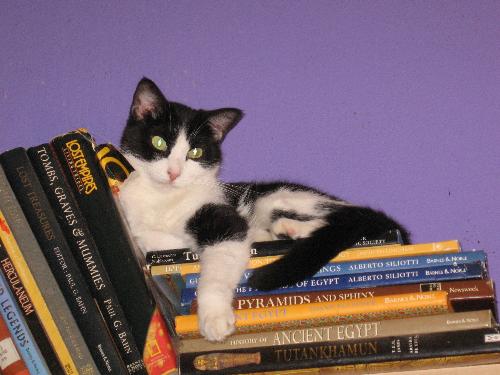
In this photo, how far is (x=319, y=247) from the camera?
2.90 feet

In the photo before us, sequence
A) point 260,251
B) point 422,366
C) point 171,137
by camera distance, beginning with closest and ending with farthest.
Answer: point 422,366
point 260,251
point 171,137

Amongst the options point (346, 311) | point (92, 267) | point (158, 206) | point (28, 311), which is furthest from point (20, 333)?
point (346, 311)

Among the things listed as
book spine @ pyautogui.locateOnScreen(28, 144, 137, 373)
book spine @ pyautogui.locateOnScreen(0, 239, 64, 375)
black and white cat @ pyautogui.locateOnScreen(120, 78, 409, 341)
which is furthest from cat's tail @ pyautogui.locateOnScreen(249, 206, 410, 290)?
book spine @ pyautogui.locateOnScreen(0, 239, 64, 375)

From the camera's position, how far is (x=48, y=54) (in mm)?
1369

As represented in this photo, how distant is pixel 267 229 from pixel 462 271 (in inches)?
17.2

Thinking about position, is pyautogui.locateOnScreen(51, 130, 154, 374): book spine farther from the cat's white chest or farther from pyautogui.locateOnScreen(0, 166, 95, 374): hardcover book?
the cat's white chest

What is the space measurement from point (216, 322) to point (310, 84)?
30.2 inches

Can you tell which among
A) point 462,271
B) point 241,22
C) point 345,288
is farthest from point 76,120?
point 462,271

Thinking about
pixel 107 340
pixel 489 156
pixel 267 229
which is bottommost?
pixel 107 340

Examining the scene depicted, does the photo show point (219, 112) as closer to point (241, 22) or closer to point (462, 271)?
point (241, 22)

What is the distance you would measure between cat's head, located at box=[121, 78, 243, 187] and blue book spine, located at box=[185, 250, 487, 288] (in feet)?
1.16

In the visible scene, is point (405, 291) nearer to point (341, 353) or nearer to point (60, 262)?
point (341, 353)

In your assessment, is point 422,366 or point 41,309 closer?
point 422,366

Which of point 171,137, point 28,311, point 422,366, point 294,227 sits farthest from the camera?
point 171,137
